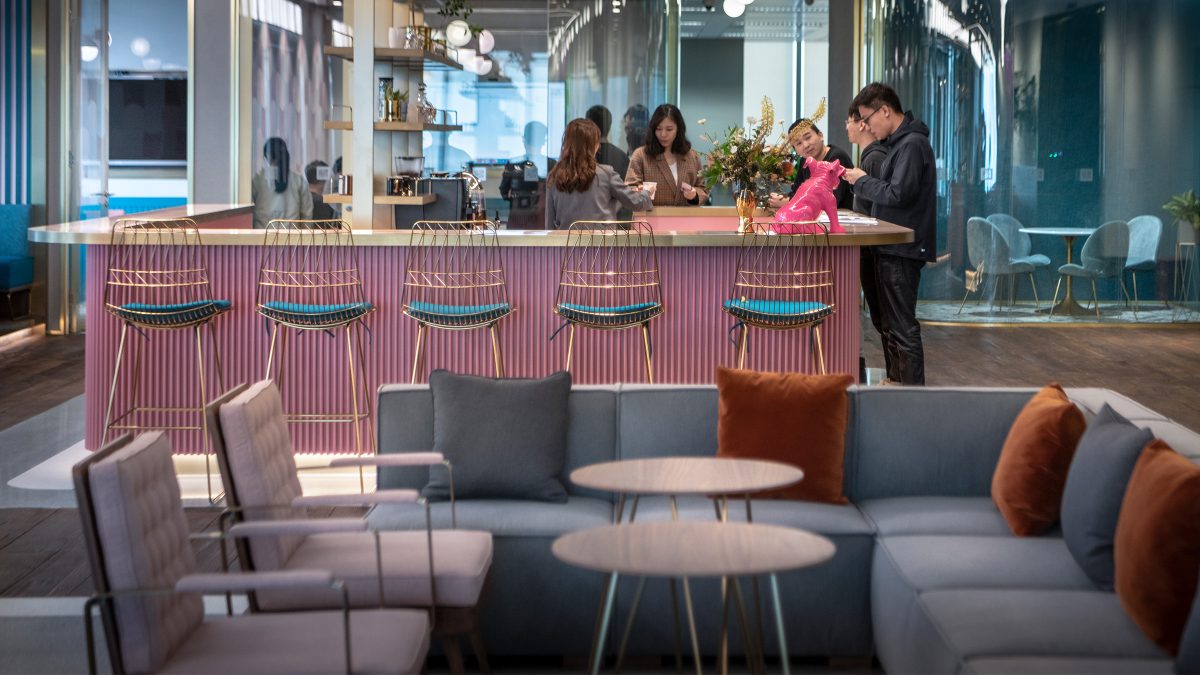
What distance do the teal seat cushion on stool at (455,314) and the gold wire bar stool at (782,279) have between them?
104 centimetres

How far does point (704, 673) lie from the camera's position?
3887mm

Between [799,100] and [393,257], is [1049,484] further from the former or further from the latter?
[799,100]

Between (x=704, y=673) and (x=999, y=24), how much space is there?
9078 millimetres

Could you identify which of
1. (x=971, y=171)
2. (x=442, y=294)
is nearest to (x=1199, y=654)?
(x=442, y=294)

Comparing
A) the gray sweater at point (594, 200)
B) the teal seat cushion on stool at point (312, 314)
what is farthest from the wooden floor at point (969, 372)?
the gray sweater at point (594, 200)

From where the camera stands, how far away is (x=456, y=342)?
6.39 metres

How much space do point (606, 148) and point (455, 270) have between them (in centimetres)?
573

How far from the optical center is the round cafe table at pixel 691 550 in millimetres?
2555

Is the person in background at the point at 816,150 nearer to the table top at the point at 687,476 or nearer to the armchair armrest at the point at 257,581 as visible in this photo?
the table top at the point at 687,476

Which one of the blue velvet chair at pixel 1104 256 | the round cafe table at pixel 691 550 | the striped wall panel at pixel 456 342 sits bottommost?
the round cafe table at pixel 691 550

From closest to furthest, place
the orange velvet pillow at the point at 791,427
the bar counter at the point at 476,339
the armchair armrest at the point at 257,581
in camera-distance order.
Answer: the armchair armrest at the point at 257,581, the orange velvet pillow at the point at 791,427, the bar counter at the point at 476,339

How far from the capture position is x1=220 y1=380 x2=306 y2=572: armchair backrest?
11.3 feet

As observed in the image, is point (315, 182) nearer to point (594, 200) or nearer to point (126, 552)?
point (594, 200)

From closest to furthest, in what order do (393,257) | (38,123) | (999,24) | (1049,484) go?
(1049,484) → (393,257) → (38,123) → (999,24)
